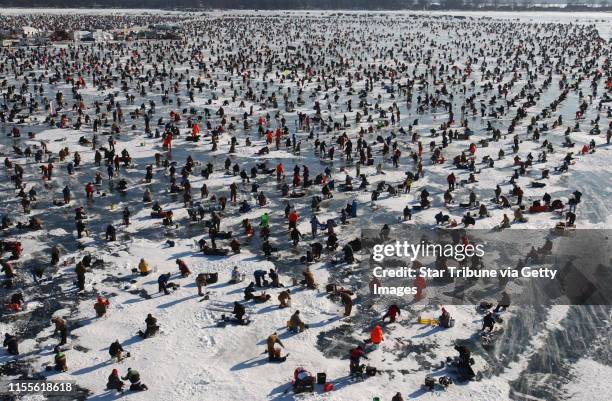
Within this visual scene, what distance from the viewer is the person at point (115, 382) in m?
13.7

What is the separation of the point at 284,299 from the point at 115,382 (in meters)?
5.70

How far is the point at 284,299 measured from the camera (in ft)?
57.3

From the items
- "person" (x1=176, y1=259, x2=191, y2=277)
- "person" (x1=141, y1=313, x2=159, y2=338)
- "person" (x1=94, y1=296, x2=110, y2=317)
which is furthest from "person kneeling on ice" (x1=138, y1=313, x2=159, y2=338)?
"person" (x1=176, y1=259, x2=191, y2=277)

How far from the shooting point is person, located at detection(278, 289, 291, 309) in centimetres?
1744

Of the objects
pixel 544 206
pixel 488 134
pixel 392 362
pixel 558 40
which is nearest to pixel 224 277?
pixel 392 362

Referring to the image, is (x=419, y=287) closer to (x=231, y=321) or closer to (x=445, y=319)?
(x=445, y=319)

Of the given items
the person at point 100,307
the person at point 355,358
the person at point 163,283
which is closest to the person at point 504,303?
the person at point 355,358

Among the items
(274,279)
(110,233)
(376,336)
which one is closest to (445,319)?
(376,336)

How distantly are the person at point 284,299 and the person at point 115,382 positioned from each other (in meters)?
5.47

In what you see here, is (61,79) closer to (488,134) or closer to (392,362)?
(488,134)

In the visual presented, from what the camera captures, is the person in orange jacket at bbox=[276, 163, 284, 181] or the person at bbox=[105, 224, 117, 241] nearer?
the person at bbox=[105, 224, 117, 241]

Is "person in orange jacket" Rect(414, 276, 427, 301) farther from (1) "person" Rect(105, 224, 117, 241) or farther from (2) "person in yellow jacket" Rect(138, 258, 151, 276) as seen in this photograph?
(1) "person" Rect(105, 224, 117, 241)

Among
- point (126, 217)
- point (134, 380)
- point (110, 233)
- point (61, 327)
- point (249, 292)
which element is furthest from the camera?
point (126, 217)

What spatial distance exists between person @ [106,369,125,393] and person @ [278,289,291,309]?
5.47m
